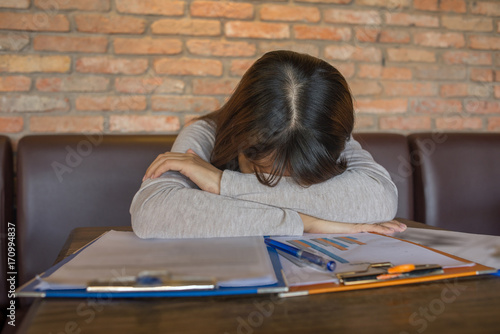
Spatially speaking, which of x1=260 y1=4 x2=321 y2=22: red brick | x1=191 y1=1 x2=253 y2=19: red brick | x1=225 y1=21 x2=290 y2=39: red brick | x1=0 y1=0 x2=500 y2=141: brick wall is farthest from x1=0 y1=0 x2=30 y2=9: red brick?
x1=260 y1=4 x2=321 y2=22: red brick

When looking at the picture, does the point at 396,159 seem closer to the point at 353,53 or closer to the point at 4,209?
the point at 353,53

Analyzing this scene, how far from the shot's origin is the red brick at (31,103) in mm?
1403

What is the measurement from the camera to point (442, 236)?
2.44 ft

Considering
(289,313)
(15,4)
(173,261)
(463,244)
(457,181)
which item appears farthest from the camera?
(457,181)

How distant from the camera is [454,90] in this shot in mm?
1759

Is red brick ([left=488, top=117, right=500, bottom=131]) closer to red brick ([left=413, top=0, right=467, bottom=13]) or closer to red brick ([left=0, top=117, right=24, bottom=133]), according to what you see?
red brick ([left=413, top=0, right=467, bottom=13])

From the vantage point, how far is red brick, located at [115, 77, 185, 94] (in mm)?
1471

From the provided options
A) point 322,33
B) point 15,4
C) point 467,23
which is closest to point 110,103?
point 15,4

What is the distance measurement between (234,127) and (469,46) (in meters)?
1.45

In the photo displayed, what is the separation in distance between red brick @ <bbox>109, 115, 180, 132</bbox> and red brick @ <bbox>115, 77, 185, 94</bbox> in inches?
3.9

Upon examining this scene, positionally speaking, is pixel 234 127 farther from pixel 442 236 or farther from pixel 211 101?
pixel 211 101

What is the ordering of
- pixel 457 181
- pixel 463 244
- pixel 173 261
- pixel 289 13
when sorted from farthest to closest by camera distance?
pixel 289 13 < pixel 457 181 < pixel 463 244 < pixel 173 261

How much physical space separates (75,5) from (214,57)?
1.73ft

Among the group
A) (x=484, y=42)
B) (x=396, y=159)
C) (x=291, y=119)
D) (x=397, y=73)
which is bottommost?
(x=396, y=159)
